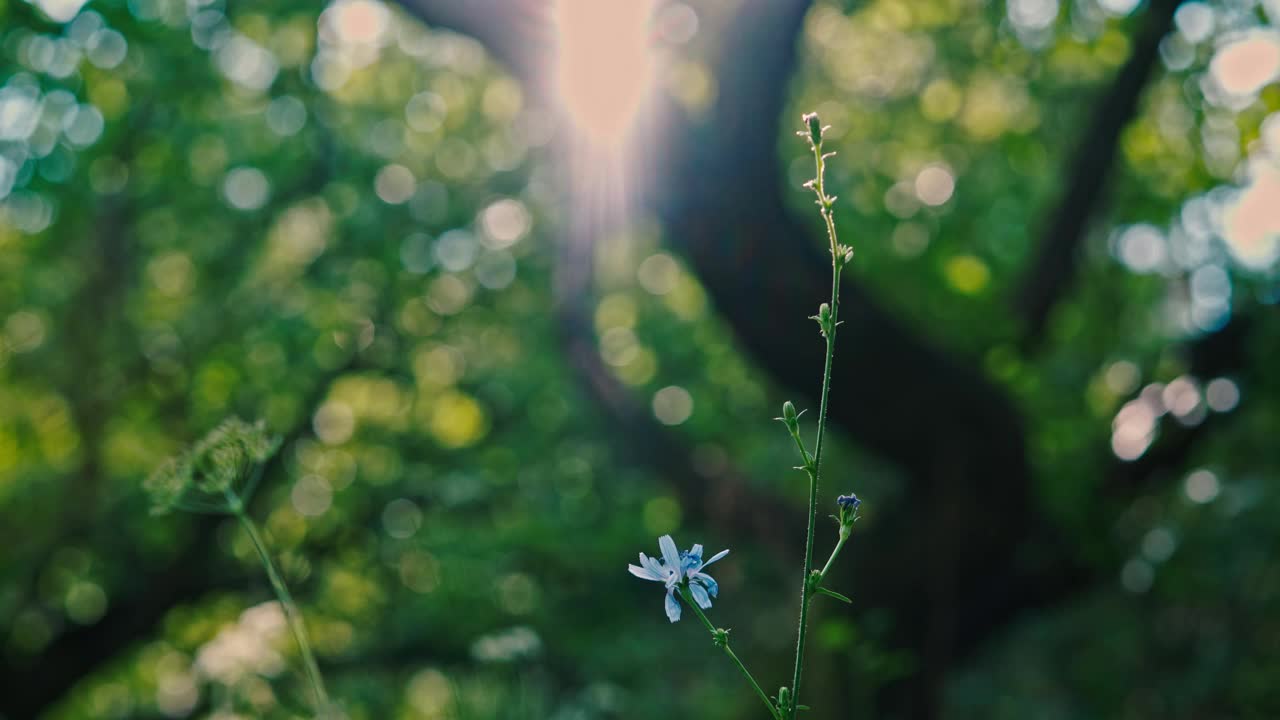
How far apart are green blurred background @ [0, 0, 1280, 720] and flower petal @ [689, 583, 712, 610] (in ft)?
7.81

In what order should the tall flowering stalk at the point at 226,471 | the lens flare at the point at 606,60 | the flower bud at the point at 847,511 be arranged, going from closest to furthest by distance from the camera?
1. the flower bud at the point at 847,511
2. the tall flowering stalk at the point at 226,471
3. the lens flare at the point at 606,60

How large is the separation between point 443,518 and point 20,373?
10.3ft

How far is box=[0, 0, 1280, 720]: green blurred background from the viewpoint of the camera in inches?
171

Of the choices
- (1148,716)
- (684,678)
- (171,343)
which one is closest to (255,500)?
(171,343)

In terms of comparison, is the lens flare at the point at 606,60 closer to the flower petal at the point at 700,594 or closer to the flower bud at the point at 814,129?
the flower bud at the point at 814,129

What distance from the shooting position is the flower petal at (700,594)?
3.35 feet

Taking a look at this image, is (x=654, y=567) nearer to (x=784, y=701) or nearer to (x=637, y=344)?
(x=784, y=701)

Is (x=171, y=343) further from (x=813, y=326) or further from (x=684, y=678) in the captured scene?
(x=813, y=326)

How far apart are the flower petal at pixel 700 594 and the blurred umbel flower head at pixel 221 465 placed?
2.67ft

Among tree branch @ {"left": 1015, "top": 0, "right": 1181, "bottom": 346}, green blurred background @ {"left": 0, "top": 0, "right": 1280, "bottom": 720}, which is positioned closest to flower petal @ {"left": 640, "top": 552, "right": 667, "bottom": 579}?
green blurred background @ {"left": 0, "top": 0, "right": 1280, "bottom": 720}

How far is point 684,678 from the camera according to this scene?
20.4ft

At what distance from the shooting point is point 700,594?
1.03 meters

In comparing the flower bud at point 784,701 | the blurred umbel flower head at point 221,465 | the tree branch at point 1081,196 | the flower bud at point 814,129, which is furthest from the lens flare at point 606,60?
the flower bud at point 784,701

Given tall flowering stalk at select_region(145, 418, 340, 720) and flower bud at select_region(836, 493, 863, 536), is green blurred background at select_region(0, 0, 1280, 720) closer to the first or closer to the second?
tall flowering stalk at select_region(145, 418, 340, 720)
